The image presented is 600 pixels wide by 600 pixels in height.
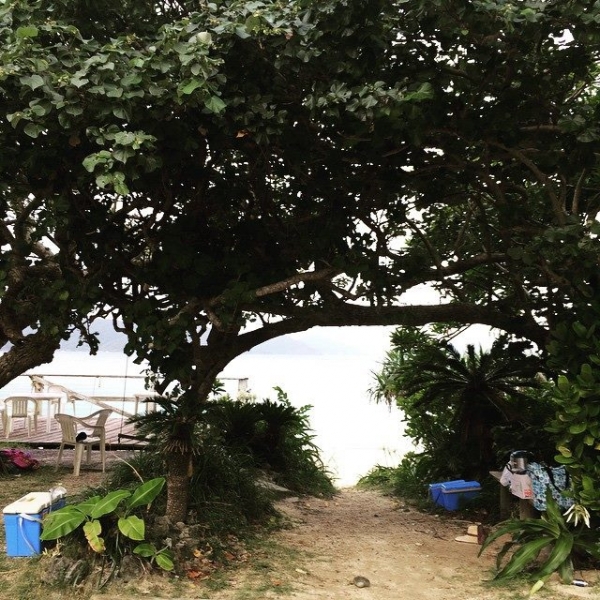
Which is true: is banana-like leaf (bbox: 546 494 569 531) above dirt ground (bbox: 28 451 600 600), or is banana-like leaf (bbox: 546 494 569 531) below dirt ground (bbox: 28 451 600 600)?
above

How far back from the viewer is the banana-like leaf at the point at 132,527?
4266mm

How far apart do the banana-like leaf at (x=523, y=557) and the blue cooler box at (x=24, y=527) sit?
129 inches

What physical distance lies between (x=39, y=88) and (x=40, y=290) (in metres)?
2.00

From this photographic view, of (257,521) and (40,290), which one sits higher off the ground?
(40,290)

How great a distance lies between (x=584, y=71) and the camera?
4465mm

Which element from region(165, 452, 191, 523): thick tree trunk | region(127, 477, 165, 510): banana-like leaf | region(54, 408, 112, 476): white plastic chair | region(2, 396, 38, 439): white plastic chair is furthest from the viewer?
region(2, 396, 38, 439): white plastic chair

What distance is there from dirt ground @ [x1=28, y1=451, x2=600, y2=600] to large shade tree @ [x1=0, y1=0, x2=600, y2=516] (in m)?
1.06

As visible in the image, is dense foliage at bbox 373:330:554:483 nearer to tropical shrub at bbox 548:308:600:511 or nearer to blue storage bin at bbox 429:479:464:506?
blue storage bin at bbox 429:479:464:506

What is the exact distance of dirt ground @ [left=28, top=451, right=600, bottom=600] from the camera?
4.40 metres

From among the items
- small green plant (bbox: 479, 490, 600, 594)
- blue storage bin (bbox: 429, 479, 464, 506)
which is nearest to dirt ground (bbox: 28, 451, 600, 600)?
small green plant (bbox: 479, 490, 600, 594)

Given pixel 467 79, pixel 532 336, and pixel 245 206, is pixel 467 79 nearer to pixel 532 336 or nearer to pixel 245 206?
pixel 245 206

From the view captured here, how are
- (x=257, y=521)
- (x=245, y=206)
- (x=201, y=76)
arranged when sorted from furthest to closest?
(x=257, y=521) → (x=245, y=206) → (x=201, y=76)

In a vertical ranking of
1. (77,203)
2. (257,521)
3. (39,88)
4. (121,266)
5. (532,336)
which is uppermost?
(39,88)

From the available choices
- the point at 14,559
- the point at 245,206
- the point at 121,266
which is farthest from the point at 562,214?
the point at 14,559
